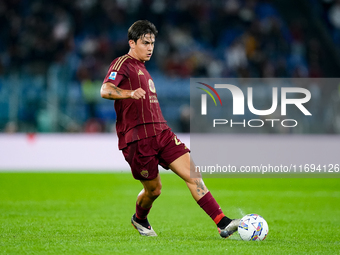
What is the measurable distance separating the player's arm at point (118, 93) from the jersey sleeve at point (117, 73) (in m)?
0.07

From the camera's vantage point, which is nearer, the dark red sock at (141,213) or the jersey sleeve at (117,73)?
the jersey sleeve at (117,73)

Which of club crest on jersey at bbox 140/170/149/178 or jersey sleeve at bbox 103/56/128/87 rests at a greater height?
jersey sleeve at bbox 103/56/128/87

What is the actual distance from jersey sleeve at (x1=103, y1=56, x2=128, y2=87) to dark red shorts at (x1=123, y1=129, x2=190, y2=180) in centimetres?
69

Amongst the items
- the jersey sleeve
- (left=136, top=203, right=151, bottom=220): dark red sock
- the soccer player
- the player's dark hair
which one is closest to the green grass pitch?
(left=136, top=203, right=151, bottom=220): dark red sock

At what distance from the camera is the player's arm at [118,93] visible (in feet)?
16.8

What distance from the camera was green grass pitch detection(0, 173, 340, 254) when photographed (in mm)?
5125

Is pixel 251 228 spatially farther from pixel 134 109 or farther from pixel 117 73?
pixel 117 73

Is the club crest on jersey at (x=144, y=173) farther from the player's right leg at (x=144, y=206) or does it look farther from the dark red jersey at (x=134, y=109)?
the dark red jersey at (x=134, y=109)

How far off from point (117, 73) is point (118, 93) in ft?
1.01

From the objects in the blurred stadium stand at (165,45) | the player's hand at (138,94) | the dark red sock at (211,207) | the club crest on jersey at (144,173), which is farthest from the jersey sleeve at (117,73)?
the blurred stadium stand at (165,45)

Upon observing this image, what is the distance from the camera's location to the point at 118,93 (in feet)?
17.2

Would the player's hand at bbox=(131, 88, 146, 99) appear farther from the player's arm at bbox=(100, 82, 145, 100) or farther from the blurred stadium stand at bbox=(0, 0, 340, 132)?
the blurred stadium stand at bbox=(0, 0, 340, 132)

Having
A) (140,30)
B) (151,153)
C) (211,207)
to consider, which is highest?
(140,30)

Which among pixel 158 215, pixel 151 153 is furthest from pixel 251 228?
pixel 158 215
